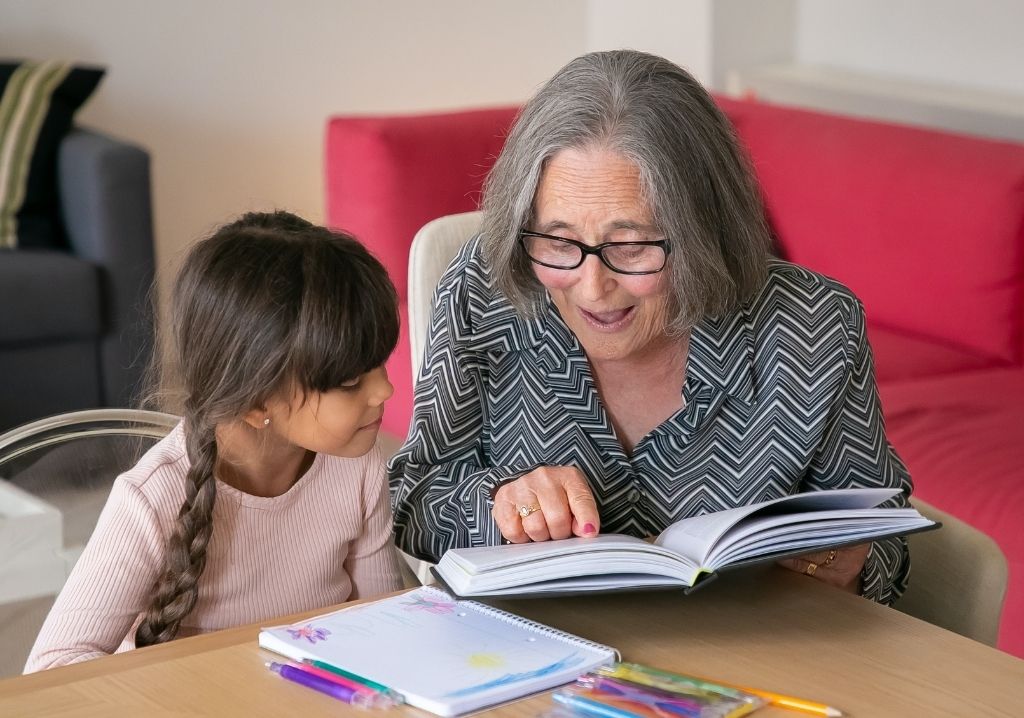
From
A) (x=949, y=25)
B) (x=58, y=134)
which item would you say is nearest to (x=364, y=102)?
(x=58, y=134)

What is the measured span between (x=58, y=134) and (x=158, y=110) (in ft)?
1.79

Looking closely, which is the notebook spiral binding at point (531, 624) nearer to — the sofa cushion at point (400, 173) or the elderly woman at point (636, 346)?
the elderly woman at point (636, 346)

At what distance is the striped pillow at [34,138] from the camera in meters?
3.48

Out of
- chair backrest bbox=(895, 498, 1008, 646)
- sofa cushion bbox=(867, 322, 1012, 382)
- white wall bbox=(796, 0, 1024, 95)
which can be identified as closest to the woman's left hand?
chair backrest bbox=(895, 498, 1008, 646)

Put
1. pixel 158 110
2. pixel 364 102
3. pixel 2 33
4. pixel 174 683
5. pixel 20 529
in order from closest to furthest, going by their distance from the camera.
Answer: pixel 174 683 < pixel 20 529 < pixel 2 33 < pixel 158 110 < pixel 364 102

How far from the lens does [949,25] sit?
11.5 ft

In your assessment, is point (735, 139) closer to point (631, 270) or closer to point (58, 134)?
point (631, 270)

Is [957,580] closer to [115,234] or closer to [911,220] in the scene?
[911,220]

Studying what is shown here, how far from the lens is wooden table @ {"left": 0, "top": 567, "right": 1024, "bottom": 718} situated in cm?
94

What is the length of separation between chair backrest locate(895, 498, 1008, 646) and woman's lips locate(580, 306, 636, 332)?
1.18 feet

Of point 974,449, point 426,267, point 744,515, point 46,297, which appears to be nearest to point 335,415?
point 744,515

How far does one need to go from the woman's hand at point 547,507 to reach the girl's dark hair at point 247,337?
183mm

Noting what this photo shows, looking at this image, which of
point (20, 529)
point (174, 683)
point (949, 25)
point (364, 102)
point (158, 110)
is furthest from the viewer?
point (364, 102)

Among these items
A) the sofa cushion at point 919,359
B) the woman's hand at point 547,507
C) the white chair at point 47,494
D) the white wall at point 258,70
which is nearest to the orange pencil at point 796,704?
the woman's hand at point 547,507
